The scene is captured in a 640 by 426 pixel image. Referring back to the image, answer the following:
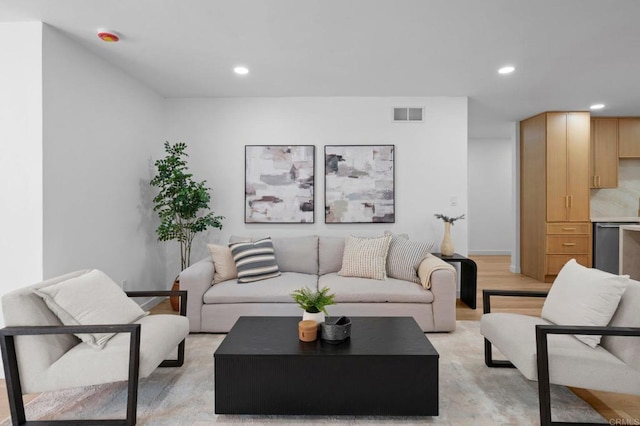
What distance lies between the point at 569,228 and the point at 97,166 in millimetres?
6115

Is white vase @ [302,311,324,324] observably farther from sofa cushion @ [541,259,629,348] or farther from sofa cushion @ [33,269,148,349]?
sofa cushion @ [541,259,629,348]

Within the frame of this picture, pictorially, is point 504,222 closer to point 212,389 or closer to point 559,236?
point 559,236

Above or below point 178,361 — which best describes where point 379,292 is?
above

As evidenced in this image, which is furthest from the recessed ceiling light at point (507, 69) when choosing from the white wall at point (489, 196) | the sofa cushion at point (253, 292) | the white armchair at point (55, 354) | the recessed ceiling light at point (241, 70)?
the white wall at point (489, 196)

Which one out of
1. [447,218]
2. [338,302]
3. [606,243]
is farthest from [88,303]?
[606,243]

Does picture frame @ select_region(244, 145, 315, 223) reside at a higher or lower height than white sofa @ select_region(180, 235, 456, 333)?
higher

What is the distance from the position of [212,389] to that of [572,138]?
19.1 feet

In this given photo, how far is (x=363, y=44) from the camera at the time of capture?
10.3 feet

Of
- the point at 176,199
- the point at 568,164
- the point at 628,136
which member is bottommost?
the point at 176,199

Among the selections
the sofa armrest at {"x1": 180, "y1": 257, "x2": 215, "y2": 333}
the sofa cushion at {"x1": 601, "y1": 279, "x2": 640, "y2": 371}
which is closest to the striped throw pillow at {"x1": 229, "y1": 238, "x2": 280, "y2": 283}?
the sofa armrest at {"x1": 180, "y1": 257, "x2": 215, "y2": 333}

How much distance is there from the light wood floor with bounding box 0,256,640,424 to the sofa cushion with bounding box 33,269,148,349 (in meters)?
0.69

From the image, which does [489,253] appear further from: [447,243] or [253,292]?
[253,292]

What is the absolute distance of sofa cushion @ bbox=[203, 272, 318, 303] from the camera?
3.45 m

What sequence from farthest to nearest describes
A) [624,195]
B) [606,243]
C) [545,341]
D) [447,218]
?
[624,195], [606,243], [447,218], [545,341]
